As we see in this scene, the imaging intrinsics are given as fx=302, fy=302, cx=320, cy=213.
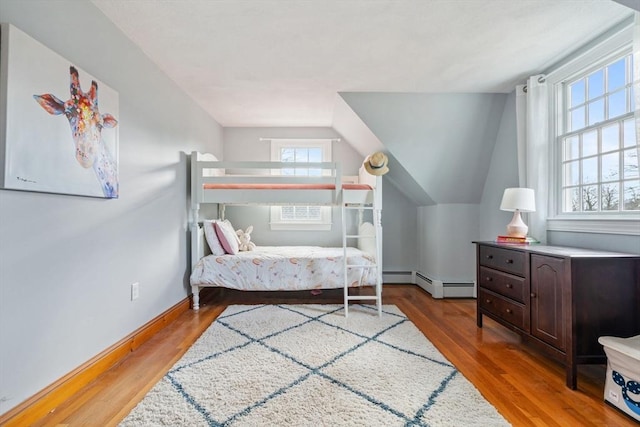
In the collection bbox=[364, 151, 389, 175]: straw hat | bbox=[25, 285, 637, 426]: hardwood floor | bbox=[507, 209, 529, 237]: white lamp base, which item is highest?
bbox=[364, 151, 389, 175]: straw hat

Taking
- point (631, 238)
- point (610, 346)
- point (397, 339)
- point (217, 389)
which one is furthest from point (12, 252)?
point (631, 238)

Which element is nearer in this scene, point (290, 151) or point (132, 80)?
point (132, 80)

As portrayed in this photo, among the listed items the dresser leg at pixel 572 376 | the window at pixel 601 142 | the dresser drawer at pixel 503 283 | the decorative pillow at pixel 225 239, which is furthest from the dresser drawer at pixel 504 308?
the decorative pillow at pixel 225 239

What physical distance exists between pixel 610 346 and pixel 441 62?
7.00 ft

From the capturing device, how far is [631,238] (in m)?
1.80

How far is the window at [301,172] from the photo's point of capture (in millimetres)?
4270

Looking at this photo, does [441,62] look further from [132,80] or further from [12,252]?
[12,252]

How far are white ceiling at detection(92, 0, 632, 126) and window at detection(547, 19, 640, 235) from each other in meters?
0.17

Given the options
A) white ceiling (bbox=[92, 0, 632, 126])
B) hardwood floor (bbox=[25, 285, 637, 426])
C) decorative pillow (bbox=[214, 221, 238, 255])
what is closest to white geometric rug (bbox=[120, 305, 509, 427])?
hardwood floor (bbox=[25, 285, 637, 426])

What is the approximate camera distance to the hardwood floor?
142 cm

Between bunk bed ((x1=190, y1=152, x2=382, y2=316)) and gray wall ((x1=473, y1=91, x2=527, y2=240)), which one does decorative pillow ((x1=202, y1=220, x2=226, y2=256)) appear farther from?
gray wall ((x1=473, y1=91, x2=527, y2=240))

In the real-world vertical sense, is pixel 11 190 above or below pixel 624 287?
above

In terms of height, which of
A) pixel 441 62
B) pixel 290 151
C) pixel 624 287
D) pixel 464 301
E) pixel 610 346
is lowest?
pixel 464 301

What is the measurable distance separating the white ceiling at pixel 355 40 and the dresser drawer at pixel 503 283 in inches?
65.8
